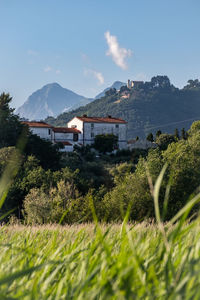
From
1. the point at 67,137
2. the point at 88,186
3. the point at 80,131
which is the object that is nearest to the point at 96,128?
the point at 80,131

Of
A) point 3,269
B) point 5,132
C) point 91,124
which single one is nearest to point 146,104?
point 91,124

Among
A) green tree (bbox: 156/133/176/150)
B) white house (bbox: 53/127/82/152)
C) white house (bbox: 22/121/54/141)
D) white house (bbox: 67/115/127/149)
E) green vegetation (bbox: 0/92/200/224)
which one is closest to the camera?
green vegetation (bbox: 0/92/200/224)

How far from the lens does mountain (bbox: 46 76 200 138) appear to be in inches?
6240

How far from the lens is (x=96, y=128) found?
79250 mm

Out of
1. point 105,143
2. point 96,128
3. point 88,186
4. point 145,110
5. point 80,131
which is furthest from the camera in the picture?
point 145,110

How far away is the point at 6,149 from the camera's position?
44.4 metres

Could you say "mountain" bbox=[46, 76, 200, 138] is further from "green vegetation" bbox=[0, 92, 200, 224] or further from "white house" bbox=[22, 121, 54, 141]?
"green vegetation" bbox=[0, 92, 200, 224]

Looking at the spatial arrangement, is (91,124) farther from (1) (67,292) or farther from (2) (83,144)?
(1) (67,292)

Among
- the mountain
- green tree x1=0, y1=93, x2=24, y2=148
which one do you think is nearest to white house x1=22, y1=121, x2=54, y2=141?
green tree x1=0, y1=93, x2=24, y2=148

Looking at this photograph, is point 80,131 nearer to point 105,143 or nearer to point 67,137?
point 67,137

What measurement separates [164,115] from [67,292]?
175061 mm

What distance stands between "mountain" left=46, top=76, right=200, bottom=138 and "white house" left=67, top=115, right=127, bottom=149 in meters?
61.1

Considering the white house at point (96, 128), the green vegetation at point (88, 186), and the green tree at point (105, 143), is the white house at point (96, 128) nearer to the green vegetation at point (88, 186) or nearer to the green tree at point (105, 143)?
the green tree at point (105, 143)

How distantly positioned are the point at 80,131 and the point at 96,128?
3.85m
